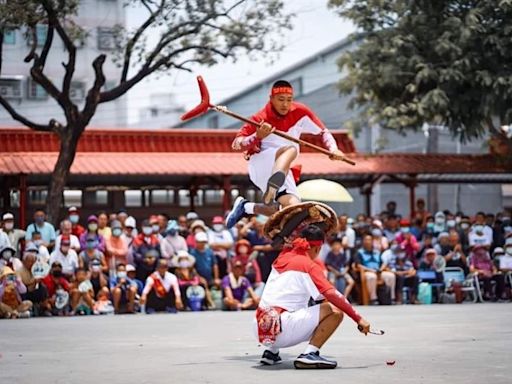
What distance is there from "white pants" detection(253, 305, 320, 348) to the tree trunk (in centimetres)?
1617

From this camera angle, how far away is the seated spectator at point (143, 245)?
21.4 metres

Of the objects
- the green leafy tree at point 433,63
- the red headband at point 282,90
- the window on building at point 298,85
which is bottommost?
the red headband at point 282,90

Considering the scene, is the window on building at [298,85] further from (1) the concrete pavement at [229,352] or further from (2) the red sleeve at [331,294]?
(2) the red sleeve at [331,294]

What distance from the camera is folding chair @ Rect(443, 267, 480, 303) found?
2314 cm

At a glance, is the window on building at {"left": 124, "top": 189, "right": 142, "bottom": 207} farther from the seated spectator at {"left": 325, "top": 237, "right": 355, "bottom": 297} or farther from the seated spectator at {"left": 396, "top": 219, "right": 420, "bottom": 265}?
the seated spectator at {"left": 325, "top": 237, "right": 355, "bottom": 297}

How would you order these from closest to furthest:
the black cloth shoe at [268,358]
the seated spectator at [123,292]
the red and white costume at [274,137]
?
the black cloth shoe at [268,358] → the red and white costume at [274,137] → the seated spectator at [123,292]

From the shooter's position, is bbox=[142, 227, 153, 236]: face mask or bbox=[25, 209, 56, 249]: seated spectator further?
bbox=[142, 227, 153, 236]: face mask

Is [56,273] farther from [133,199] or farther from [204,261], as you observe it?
[133,199]

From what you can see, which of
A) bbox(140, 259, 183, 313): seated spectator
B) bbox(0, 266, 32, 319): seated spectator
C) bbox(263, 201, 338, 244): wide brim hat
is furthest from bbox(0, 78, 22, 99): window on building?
bbox(263, 201, 338, 244): wide brim hat

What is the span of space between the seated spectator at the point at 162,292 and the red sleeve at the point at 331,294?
1074 centimetres

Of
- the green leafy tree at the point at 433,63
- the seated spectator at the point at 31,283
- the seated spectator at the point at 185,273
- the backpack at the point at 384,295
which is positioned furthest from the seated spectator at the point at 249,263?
the green leafy tree at the point at 433,63

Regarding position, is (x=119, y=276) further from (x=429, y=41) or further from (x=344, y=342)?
(x=429, y=41)

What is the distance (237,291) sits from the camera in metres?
21.3

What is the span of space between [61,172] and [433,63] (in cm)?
919
